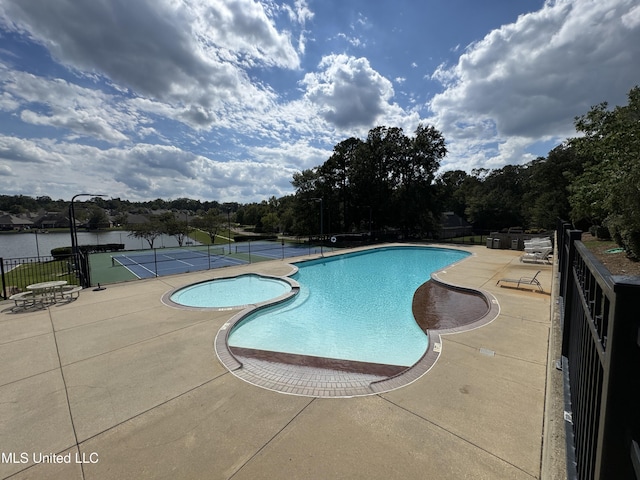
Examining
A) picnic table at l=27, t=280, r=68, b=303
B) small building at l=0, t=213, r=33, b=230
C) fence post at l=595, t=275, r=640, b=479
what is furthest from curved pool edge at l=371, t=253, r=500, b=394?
small building at l=0, t=213, r=33, b=230

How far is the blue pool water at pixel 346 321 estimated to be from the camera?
236 inches

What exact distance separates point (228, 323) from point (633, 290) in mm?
6471

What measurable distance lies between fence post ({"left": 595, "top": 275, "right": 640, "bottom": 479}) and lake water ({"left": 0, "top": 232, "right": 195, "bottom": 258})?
39091 mm

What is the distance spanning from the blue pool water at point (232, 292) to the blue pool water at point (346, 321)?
1.11 m

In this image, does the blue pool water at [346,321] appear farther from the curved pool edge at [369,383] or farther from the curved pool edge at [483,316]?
Answer: the curved pool edge at [483,316]

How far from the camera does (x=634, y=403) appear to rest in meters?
0.92

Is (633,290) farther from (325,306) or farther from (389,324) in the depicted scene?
(325,306)

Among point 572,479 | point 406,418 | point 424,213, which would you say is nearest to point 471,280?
point 406,418

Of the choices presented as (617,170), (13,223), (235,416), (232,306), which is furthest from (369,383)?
(13,223)

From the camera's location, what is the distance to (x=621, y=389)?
923 millimetres

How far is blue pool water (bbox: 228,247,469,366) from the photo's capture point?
6.00 meters

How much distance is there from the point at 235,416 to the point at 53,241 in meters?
58.3

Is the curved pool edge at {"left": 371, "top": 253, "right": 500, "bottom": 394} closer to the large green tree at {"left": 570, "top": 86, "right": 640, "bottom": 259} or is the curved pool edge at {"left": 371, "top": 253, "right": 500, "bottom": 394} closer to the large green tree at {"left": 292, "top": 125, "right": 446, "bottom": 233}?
the large green tree at {"left": 570, "top": 86, "right": 640, "bottom": 259}

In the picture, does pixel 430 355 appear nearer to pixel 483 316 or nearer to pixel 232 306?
pixel 483 316
